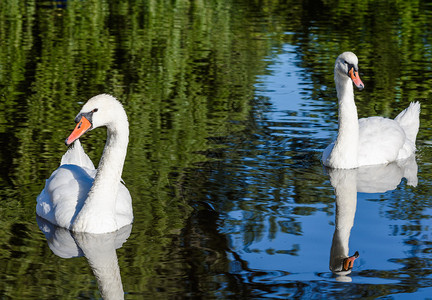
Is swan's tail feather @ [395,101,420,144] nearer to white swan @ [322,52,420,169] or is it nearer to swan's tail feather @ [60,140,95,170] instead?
white swan @ [322,52,420,169]

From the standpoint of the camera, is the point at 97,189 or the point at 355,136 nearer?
the point at 97,189

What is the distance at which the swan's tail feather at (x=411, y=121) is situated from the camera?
1165cm

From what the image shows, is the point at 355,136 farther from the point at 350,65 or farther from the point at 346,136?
the point at 350,65

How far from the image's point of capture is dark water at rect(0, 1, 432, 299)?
697 cm

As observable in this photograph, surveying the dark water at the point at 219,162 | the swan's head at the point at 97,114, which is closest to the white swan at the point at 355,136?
the dark water at the point at 219,162

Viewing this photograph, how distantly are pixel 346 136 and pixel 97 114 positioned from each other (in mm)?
3911

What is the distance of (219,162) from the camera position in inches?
411

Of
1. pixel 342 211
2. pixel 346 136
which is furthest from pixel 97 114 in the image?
pixel 346 136

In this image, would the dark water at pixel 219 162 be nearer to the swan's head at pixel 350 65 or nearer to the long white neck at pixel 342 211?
the long white neck at pixel 342 211

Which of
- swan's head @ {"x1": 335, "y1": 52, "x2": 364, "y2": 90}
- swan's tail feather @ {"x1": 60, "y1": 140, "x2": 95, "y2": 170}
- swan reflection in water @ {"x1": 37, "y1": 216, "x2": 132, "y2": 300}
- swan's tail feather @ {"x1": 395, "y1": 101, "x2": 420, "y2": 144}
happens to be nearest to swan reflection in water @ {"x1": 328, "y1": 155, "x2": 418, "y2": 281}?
swan's tail feather @ {"x1": 395, "y1": 101, "x2": 420, "y2": 144}

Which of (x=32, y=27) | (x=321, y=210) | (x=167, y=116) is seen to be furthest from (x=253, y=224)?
(x=32, y=27)

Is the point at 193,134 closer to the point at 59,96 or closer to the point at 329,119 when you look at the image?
the point at 329,119

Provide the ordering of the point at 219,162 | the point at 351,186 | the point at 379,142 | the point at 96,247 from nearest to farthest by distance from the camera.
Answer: the point at 96,247
the point at 351,186
the point at 219,162
the point at 379,142

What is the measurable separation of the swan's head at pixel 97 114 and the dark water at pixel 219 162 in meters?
1.04
